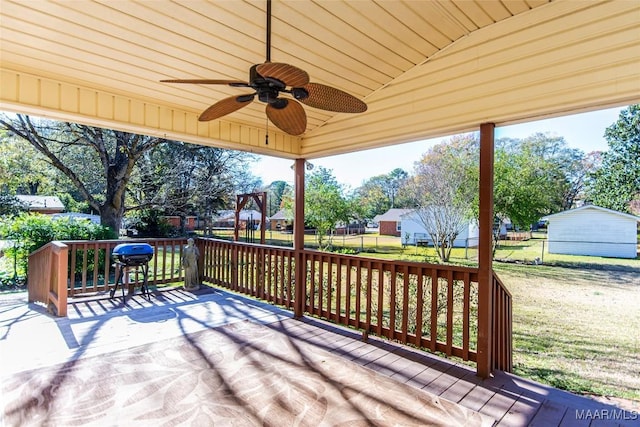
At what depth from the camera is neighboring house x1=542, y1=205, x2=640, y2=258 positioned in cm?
273

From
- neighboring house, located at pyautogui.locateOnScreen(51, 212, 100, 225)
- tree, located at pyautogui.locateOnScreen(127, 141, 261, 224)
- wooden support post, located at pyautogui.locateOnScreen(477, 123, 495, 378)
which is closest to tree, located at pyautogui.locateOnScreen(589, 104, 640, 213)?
wooden support post, located at pyautogui.locateOnScreen(477, 123, 495, 378)

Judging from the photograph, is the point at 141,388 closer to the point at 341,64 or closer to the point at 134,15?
the point at 134,15

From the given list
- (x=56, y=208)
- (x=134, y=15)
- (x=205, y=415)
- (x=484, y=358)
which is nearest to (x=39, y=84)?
(x=134, y=15)

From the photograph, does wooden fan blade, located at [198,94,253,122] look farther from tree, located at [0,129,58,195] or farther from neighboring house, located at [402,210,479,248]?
tree, located at [0,129,58,195]

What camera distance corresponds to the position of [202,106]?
365cm

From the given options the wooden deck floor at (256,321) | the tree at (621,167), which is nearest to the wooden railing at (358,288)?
the wooden deck floor at (256,321)

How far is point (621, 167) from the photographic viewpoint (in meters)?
2.70

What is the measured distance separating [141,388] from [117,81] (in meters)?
2.61

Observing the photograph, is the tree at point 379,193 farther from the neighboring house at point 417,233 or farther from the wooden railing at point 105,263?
the wooden railing at point 105,263

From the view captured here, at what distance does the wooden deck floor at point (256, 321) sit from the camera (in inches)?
92.5

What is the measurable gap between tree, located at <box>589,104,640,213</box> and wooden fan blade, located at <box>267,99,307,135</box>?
2536mm

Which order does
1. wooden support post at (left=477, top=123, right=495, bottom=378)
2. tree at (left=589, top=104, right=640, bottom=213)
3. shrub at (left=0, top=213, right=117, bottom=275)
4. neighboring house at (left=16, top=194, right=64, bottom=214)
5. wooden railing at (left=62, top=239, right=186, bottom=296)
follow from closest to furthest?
1. tree at (left=589, top=104, right=640, bottom=213)
2. wooden support post at (left=477, top=123, right=495, bottom=378)
3. wooden railing at (left=62, top=239, right=186, bottom=296)
4. shrub at (left=0, top=213, right=117, bottom=275)
5. neighboring house at (left=16, top=194, right=64, bottom=214)

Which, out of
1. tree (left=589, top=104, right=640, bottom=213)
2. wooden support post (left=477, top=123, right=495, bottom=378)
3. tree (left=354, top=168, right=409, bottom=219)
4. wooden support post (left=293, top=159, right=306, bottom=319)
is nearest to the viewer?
tree (left=589, top=104, right=640, bottom=213)

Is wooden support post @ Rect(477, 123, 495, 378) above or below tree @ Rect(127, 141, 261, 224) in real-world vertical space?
below
